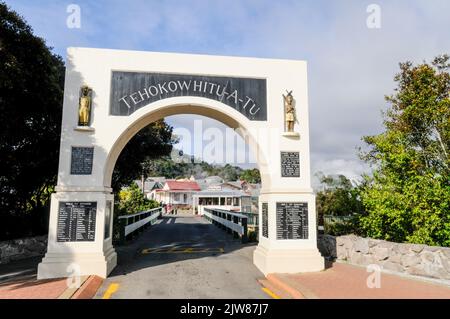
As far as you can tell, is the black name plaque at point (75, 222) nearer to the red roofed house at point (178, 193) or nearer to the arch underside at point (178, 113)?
the arch underside at point (178, 113)

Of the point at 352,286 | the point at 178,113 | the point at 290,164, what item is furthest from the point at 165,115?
the point at 352,286

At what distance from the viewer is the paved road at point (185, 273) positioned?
6.71 meters

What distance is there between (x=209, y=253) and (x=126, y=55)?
7084mm

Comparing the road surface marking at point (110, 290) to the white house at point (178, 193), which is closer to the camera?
the road surface marking at point (110, 290)

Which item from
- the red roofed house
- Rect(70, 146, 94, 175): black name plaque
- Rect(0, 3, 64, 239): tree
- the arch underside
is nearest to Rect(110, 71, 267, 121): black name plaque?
the arch underside

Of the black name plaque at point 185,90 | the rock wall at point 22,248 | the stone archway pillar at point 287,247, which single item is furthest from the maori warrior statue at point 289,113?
the rock wall at point 22,248

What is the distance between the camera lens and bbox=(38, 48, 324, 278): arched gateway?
8102mm

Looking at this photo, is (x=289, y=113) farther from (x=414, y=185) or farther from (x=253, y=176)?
(x=253, y=176)

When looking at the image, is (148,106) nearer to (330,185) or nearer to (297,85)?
(297,85)

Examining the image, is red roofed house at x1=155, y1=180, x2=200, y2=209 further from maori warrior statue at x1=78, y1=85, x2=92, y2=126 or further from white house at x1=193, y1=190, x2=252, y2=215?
maori warrior statue at x1=78, y1=85, x2=92, y2=126

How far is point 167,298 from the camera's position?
628cm

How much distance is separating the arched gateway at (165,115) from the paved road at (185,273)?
2.35ft

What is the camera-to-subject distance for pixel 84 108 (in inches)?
329

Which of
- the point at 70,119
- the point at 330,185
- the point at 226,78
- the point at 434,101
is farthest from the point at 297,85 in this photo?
the point at 330,185
